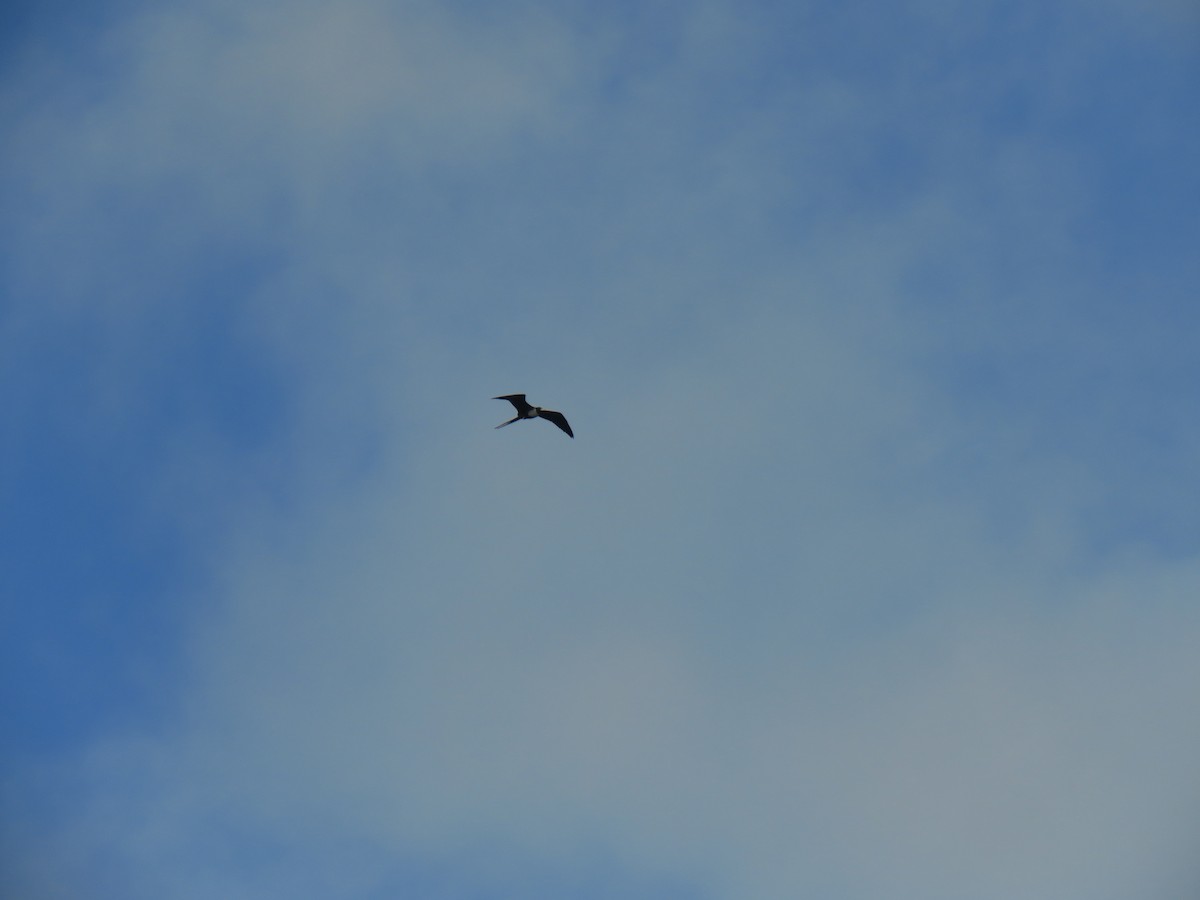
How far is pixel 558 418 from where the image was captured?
72125 mm

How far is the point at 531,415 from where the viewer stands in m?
71.2

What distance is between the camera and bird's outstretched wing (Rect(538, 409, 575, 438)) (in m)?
71.3

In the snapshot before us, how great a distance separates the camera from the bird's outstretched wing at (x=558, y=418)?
234 feet
